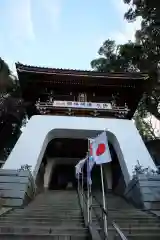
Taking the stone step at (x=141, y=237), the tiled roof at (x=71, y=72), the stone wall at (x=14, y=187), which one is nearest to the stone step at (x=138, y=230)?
the stone step at (x=141, y=237)

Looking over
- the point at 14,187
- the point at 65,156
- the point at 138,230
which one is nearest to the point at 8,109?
the point at 65,156

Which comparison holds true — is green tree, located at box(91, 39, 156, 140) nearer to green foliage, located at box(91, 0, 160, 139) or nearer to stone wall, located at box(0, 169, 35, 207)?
green foliage, located at box(91, 0, 160, 139)

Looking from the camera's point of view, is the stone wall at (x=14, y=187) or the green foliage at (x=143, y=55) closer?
the stone wall at (x=14, y=187)

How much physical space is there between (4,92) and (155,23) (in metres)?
11.7

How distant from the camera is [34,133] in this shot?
41.3 ft

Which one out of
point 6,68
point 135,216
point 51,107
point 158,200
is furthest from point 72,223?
point 6,68

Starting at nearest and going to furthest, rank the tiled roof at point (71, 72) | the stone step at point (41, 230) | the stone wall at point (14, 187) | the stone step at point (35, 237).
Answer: the stone step at point (35, 237)
the stone step at point (41, 230)
the stone wall at point (14, 187)
the tiled roof at point (71, 72)

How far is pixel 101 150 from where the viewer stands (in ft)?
17.0

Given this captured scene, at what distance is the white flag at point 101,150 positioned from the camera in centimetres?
505

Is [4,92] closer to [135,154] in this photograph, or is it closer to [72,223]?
[135,154]

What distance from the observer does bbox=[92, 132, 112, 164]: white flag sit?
199 inches

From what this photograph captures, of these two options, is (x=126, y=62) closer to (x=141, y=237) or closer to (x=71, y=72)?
(x=71, y=72)

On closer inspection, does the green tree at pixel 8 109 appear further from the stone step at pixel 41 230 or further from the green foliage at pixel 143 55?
the stone step at pixel 41 230

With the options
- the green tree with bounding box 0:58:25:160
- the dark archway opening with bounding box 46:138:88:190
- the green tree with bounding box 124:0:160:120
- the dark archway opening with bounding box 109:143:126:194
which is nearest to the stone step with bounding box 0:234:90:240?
the green tree with bounding box 124:0:160:120
